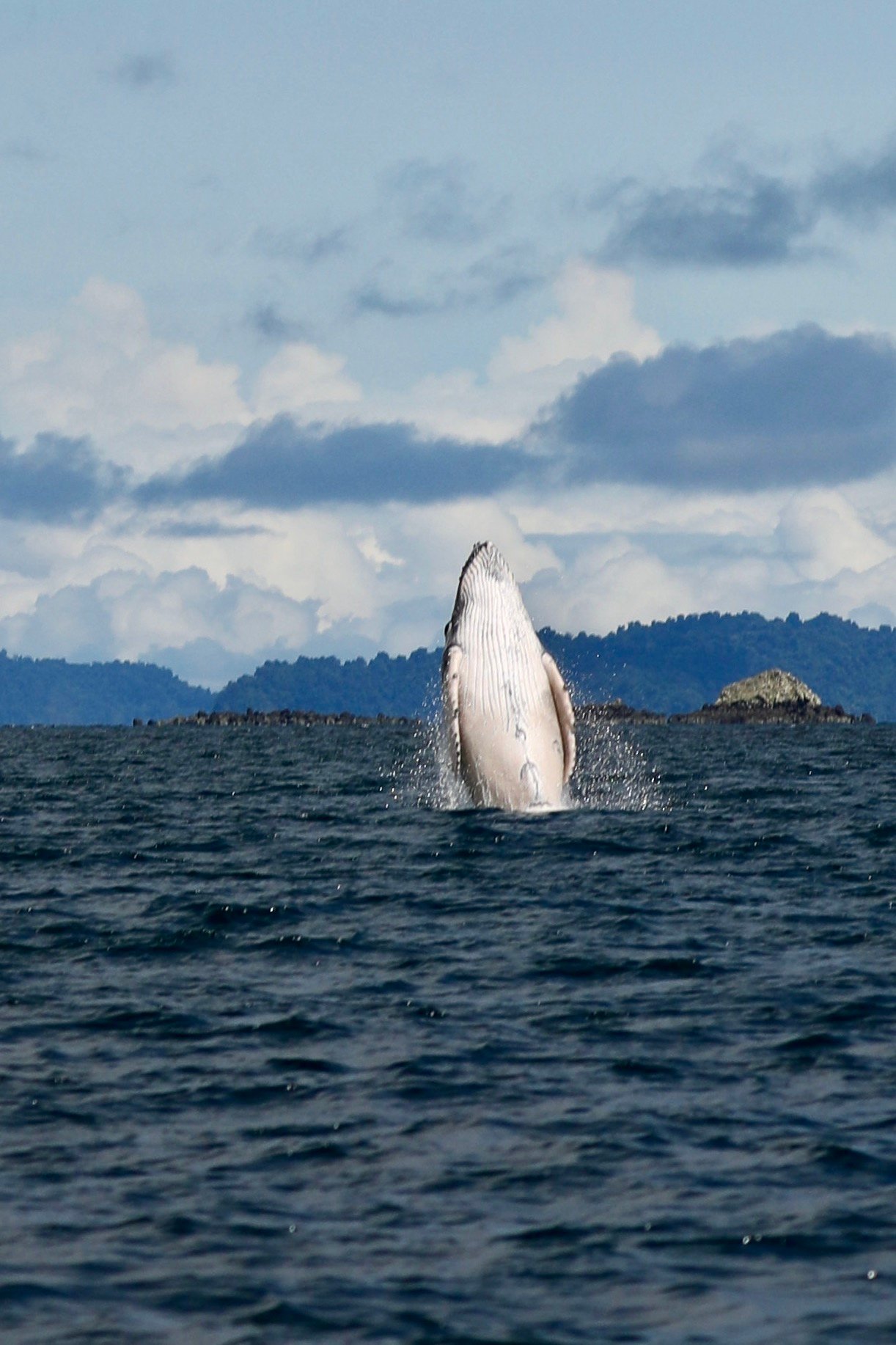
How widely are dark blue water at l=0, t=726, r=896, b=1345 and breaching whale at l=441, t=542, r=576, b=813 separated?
→ 2094mm

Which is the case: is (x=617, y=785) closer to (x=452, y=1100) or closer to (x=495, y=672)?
(x=495, y=672)

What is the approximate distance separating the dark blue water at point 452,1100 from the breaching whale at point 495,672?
6.87ft

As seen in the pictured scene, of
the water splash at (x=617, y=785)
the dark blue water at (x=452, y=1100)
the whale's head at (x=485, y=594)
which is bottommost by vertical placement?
the dark blue water at (x=452, y=1100)

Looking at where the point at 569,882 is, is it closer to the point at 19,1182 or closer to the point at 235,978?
the point at 235,978

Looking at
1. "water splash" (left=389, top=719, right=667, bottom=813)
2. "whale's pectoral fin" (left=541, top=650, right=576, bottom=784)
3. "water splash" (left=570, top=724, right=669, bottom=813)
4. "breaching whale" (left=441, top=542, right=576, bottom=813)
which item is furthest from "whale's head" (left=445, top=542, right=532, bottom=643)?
"water splash" (left=570, top=724, right=669, bottom=813)

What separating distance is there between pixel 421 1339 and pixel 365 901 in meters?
14.4

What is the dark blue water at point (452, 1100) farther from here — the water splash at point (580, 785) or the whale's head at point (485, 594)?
the water splash at point (580, 785)

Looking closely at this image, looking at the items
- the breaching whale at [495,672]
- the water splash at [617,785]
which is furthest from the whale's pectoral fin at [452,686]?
the water splash at [617,785]

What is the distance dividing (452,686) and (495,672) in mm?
860

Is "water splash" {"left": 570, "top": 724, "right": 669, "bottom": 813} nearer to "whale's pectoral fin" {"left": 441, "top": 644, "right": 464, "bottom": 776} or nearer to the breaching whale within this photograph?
the breaching whale

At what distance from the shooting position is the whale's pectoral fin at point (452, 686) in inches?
1088

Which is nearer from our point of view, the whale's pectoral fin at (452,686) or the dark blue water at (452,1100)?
the dark blue water at (452,1100)

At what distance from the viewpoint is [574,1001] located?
648 inches

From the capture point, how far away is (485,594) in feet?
92.2
